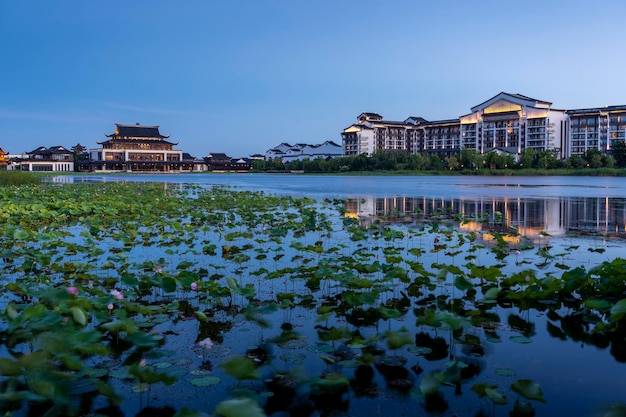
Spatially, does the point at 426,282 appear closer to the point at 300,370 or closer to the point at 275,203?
the point at 300,370

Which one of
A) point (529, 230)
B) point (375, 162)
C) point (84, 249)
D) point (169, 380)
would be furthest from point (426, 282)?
point (375, 162)

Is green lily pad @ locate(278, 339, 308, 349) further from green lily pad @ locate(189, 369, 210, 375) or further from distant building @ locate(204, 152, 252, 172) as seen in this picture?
distant building @ locate(204, 152, 252, 172)

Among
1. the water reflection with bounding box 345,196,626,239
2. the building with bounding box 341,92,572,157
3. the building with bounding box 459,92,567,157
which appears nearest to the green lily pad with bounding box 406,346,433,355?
the water reflection with bounding box 345,196,626,239

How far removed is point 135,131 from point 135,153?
3.64 metres

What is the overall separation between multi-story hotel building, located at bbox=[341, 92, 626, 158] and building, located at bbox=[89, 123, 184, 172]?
40.6 metres

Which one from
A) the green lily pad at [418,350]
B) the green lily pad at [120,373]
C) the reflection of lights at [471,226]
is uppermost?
the reflection of lights at [471,226]

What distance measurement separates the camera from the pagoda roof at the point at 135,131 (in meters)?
69.5

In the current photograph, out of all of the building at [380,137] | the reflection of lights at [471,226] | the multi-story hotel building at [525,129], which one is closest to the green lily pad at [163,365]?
the reflection of lights at [471,226]

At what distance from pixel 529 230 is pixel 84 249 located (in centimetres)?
622

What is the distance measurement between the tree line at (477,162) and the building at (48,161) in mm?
34059

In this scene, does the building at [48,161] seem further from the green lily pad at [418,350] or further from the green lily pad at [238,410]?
the green lily pad at [238,410]

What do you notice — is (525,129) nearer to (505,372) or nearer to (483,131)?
(483,131)

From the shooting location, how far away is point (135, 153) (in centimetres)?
6912

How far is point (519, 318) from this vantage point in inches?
128
